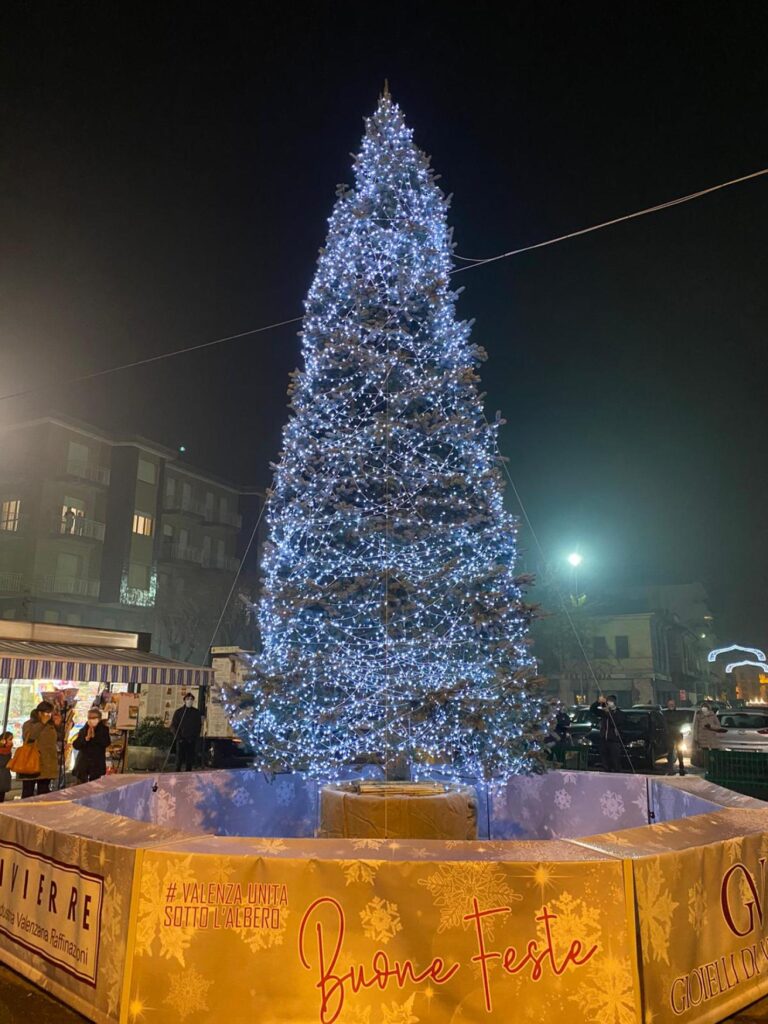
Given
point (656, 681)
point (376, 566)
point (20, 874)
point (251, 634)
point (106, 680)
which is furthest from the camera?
point (656, 681)

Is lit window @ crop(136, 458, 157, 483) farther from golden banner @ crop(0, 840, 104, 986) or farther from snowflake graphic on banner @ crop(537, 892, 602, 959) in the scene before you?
snowflake graphic on banner @ crop(537, 892, 602, 959)

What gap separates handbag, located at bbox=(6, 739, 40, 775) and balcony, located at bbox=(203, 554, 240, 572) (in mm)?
36526

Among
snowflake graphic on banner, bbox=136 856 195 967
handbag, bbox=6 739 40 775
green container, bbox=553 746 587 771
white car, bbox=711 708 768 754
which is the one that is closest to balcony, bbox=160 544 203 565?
green container, bbox=553 746 587 771

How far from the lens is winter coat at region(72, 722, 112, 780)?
12.1 m

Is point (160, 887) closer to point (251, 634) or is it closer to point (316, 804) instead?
point (316, 804)

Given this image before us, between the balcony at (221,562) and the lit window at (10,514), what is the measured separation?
39.9ft

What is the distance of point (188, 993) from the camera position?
12.5ft

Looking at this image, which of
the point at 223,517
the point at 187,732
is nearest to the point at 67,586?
the point at 223,517

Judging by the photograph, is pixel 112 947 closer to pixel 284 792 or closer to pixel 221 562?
pixel 284 792

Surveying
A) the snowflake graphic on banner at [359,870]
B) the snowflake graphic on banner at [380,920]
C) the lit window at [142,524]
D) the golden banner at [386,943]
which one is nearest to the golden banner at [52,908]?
the golden banner at [386,943]

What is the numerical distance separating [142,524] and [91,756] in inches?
1267

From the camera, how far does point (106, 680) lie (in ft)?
56.9

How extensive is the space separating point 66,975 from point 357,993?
79.4 inches

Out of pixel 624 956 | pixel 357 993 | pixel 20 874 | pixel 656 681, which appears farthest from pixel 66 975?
pixel 656 681
